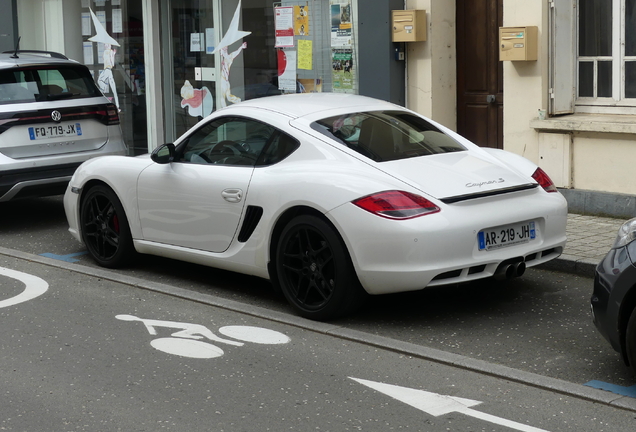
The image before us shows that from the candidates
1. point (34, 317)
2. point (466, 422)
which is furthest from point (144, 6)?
point (466, 422)

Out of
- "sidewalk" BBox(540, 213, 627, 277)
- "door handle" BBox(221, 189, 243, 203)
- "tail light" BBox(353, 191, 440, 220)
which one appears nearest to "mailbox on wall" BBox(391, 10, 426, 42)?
"sidewalk" BBox(540, 213, 627, 277)

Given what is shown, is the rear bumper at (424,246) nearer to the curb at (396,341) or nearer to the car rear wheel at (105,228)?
the curb at (396,341)

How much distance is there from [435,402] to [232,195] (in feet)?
8.35

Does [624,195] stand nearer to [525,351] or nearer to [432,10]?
[432,10]

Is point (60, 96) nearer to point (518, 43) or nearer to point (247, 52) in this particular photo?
point (247, 52)

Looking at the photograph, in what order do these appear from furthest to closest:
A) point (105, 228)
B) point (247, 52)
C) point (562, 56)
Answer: point (247, 52)
point (562, 56)
point (105, 228)

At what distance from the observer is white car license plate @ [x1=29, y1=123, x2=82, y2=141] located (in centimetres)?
993

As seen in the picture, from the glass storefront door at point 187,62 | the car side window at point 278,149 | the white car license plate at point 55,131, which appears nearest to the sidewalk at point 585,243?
the car side window at point 278,149

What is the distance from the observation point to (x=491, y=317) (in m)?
6.42

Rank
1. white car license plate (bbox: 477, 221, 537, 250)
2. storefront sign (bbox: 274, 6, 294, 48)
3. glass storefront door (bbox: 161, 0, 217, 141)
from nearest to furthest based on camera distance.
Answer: white car license plate (bbox: 477, 221, 537, 250) < storefront sign (bbox: 274, 6, 294, 48) < glass storefront door (bbox: 161, 0, 217, 141)

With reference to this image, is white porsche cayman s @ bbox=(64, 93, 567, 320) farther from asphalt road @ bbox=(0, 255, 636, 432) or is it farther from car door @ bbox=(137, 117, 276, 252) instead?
Result: asphalt road @ bbox=(0, 255, 636, 432)

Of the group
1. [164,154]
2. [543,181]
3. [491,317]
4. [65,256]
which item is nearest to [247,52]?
[65,256]

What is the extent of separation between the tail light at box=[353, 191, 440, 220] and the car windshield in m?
0.51

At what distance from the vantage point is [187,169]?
7.27 meters
